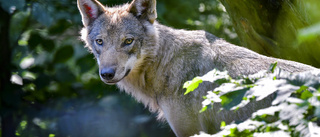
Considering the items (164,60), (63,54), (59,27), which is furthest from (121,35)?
(59,27)

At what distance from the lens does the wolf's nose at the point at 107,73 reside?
4035 millimetres

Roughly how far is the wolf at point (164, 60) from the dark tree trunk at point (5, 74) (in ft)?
7.92

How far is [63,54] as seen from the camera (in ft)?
20.8

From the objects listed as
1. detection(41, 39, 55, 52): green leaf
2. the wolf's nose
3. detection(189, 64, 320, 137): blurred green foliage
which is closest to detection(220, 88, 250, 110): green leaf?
detection(189, 64, 320, 137): blurred green foliage

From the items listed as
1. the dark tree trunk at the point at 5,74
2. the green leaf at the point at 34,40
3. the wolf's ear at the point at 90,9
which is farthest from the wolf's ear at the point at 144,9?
the dark tree trunk at the point at 5,74

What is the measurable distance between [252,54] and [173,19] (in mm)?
2573

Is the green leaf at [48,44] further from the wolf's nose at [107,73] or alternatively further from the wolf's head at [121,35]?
the wolf's nose at [107,73]

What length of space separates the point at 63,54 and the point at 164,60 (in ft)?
7.95

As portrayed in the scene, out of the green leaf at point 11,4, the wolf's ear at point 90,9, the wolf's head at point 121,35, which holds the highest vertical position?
the green leaf at point 11,4

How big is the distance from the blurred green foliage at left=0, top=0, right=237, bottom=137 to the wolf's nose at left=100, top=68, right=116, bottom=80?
2187 millimetres

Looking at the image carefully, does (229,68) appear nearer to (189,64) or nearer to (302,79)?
(189,64)

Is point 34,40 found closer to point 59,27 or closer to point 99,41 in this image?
point 59,27

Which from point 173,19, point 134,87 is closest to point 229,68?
point 134,87

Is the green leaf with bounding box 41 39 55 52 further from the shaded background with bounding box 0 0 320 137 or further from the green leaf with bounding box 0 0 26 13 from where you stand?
the green leaf with bounding box 0 0 26 13
